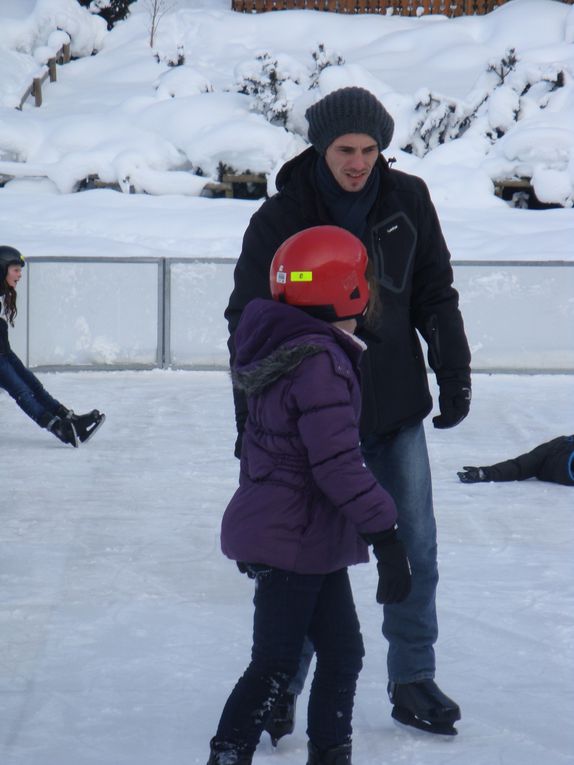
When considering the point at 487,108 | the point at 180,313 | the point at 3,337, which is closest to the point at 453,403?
the point at 3,337

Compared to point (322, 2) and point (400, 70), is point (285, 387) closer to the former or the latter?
point (400, 70)

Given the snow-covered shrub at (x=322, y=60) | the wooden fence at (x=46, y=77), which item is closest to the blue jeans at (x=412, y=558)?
the snow-covered shrub at (x=322, y=60)

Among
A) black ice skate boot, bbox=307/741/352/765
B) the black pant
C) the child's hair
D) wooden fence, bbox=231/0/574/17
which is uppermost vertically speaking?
the black pant

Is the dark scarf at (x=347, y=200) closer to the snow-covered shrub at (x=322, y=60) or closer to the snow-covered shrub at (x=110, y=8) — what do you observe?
the snow-covered shrub at (x=322, y=60)

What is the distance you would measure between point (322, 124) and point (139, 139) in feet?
50.2

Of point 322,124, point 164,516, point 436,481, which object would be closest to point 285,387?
point 322,124

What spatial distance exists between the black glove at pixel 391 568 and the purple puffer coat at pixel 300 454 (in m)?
0.04

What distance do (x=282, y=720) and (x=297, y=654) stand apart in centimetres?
46

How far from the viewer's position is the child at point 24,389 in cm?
684

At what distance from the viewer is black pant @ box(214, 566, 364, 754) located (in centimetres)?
245

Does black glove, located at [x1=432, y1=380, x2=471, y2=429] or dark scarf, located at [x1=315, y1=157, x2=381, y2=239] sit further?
black glove, located at [x1=432, y1=380, x2=471, y2=429]

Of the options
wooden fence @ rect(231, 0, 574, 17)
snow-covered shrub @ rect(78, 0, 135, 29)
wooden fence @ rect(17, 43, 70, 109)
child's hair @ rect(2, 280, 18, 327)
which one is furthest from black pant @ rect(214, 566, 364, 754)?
snow-covered shrub @ rect(78, 0, 135, 29)

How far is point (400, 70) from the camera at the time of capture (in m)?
21.0

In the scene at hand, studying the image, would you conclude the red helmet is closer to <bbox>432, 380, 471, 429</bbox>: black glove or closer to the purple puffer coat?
the purple puffer coat
